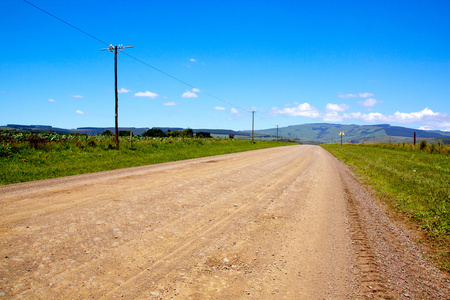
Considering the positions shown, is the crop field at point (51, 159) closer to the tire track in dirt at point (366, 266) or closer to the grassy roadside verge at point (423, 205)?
the tire track in dirt at point (366, 266)

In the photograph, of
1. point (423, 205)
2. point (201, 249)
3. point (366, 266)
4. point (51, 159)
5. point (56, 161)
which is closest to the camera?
point (366, 266)

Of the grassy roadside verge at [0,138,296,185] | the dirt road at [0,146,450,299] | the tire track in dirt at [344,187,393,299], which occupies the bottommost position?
the tire track in dirt at [344,187,393,299]

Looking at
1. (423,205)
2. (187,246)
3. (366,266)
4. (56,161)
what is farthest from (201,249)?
(56,161)

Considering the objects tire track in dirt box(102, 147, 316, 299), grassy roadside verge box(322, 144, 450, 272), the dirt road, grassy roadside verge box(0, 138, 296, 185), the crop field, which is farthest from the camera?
the crop field

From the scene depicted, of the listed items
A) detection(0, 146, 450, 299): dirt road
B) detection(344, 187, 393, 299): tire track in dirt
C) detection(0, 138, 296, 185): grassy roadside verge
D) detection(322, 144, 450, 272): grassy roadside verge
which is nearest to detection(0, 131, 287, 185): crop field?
detection(0, 138, 296, 185): grassy roadside verge

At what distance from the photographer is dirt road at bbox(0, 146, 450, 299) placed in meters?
2.97

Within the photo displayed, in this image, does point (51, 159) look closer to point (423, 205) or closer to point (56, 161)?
point (56, 161)

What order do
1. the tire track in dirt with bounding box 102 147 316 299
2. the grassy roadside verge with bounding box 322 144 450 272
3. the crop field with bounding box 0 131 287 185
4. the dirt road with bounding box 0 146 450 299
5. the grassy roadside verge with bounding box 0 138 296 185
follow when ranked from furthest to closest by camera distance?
the crop field with bounding box 0 131 287 185
the grassy roadside verge with bounding box 0 138 296 185
the grassy roadside verge with bounding box 322 144 450 272
the tire track in dirt with bounding box 102 147 316 299
the dirt road with bounding box 0 146 450 299

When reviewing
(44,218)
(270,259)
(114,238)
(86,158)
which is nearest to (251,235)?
(270,259)

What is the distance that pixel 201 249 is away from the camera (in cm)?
393

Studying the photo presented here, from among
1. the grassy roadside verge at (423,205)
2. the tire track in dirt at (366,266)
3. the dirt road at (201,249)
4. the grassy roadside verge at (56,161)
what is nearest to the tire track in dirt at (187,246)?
the dirt road at (201,249)

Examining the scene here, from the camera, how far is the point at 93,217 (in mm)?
5055

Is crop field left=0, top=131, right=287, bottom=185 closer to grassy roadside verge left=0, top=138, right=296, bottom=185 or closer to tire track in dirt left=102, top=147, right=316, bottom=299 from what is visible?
grassy roadside verge left=0, top=138, right=296, bottom=185

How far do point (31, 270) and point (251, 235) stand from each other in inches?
126
